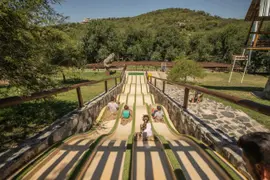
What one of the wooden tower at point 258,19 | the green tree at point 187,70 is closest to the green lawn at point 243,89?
the green tree at point 187,70

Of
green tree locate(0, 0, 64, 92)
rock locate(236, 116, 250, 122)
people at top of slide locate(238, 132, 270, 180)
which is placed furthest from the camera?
rock locate(236, 116, 250, 122)

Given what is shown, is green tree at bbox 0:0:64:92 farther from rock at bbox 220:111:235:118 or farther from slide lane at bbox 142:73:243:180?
rock at bbox 220:111:235:118

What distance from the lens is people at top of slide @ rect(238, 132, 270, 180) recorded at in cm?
75

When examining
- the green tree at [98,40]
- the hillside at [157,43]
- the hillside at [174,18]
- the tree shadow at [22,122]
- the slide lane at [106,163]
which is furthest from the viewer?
the hillside at [174,18]

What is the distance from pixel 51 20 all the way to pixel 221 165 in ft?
14.1

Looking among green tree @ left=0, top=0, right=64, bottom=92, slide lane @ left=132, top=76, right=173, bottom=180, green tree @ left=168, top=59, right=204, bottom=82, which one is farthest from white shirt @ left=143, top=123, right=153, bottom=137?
green tree @ left=168, top=59, right=204, bottom=82

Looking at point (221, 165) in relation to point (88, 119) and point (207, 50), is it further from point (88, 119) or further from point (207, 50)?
point (207, 50)

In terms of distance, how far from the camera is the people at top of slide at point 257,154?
Answer: 748mm

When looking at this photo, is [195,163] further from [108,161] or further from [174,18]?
[174,18]

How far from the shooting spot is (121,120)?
536cm

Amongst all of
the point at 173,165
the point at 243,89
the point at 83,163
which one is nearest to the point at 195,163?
the point at 173,165

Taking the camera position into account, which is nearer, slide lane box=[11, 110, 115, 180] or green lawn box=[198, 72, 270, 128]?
slide lane box=[11, 110, 115, 180]

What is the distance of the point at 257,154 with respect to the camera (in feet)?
2.57

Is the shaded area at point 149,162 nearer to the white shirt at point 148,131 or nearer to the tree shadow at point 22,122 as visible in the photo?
the white shirt at point 148,131
